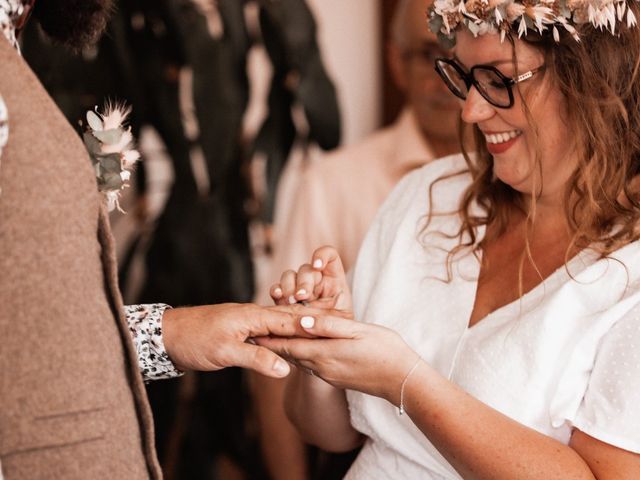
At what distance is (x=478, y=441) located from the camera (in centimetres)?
115

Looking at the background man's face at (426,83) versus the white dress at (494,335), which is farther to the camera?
the background man's face at (426,83)

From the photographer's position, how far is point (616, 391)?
3.71ft

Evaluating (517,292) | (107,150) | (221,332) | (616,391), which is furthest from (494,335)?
(107,150)

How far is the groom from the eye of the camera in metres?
0.83

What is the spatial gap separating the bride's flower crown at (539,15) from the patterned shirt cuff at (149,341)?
63 cm

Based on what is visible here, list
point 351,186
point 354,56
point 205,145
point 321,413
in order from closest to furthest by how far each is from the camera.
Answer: point 321,413 → point 205,145 → point 351,186 → point 354,56

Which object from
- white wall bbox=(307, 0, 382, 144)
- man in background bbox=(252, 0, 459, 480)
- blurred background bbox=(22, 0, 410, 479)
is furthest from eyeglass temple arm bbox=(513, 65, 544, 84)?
white wall bbox=(307, 0, 382, 144)

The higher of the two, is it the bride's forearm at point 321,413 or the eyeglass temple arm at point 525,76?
the eyeglass temple arm at point 525,76

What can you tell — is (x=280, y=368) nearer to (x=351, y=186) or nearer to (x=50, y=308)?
(x=50, y=308)

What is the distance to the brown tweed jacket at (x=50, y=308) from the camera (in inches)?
32.6

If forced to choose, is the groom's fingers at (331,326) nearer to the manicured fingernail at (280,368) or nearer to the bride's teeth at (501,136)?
the manicured fingernail at (280,368)

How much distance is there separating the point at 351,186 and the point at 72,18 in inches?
55.2

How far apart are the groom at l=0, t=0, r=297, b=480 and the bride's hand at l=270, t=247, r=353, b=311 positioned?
1.37ft

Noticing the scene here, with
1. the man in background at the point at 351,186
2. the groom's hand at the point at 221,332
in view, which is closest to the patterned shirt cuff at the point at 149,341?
the groom's hand at the point at 221,332
